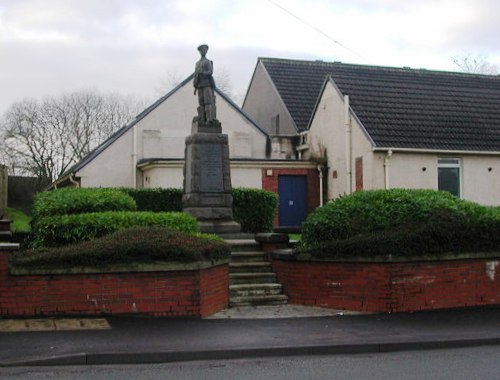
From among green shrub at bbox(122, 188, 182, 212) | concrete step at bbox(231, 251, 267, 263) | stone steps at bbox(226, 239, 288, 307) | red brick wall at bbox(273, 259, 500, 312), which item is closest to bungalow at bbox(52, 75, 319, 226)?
green shrub at bbox(122, 188, 182, 212)

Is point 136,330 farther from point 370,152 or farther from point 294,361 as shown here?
point 370,152

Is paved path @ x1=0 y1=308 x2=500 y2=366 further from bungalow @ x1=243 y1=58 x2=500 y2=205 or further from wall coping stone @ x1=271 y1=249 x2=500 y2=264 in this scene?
bungalow @ x1=243 y1=58 x2=500 y2=205

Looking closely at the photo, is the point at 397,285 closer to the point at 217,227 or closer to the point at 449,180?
the point at 217,227

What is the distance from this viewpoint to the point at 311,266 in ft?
39.6

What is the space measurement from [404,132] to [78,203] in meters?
13.9

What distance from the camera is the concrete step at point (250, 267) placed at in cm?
1311

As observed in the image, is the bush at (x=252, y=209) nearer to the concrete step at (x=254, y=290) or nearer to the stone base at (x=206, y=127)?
the stone base at (x=206, y=127)

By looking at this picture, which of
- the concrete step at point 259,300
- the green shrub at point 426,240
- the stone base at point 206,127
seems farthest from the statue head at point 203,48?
the concrete step at point 259,300

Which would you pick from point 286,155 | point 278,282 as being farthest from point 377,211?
point 286,155

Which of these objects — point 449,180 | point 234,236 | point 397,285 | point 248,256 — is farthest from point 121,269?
point 449,180

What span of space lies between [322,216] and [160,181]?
13.2 meters

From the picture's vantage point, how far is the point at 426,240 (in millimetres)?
11477

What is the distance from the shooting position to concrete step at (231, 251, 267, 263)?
534 inches

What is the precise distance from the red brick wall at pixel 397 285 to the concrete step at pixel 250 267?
1095mm
